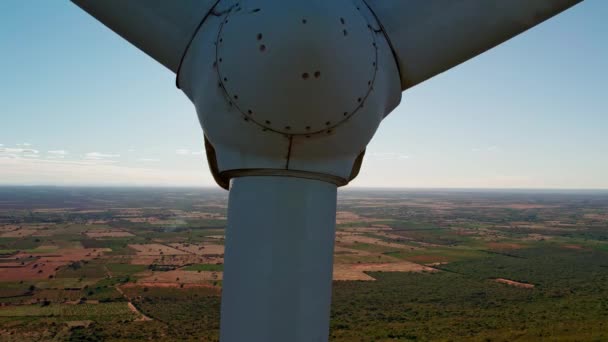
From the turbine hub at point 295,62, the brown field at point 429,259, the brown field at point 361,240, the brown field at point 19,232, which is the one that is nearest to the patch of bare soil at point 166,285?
the brown field at point 429,259

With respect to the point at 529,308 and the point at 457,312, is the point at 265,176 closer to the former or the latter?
the point at 457,312

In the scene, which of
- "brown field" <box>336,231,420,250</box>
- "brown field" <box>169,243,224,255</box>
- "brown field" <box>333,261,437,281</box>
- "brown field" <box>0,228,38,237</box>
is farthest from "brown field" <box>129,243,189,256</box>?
"brown field" <box>0,228,38,237</box>

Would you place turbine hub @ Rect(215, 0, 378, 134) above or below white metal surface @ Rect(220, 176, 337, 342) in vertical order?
above

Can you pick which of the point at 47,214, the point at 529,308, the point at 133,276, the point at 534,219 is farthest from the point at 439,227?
the point at 47,214

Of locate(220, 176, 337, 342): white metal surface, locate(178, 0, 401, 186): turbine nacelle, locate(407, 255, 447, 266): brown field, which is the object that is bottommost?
locate(407, 255, 447, 266): brown field

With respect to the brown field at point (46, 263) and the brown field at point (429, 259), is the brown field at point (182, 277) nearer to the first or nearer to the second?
the brown field at point (46, 263)

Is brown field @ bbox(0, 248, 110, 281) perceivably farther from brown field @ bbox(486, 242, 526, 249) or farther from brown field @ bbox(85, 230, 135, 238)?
brown field @ bbox(486, 242, 526, 249)

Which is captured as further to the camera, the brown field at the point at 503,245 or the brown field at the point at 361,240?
the brown field at the point at 361,240
